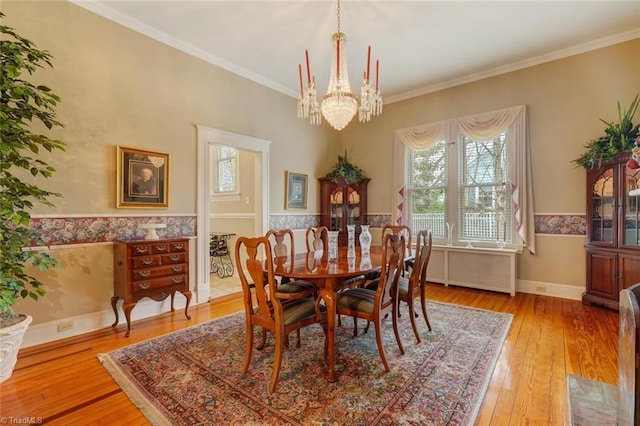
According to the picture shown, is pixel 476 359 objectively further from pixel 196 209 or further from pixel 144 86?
pixel 144 86

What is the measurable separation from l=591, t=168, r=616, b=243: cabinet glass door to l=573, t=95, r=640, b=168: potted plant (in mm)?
199

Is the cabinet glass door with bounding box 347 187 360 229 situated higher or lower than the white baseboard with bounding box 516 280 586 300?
higher

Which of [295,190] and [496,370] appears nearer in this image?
[496,370]

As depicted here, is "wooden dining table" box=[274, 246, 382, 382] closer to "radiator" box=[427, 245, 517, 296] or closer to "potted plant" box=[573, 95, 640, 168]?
"radiator" box=[427, 245, 517, 296]

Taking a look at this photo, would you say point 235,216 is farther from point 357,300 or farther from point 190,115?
point 357,300

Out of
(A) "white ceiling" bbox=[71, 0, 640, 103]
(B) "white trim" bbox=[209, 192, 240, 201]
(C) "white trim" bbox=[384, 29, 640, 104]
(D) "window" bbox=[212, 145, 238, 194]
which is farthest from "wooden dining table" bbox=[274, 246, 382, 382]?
(C) "white trim" bbox=[384, 29, 640, 104]

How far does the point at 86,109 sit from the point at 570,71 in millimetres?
5843

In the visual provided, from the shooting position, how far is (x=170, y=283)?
10.4ft

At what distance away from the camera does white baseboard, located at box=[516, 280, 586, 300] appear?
3889 mm

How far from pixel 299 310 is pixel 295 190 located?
3280mm

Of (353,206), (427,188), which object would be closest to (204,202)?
(353,206)

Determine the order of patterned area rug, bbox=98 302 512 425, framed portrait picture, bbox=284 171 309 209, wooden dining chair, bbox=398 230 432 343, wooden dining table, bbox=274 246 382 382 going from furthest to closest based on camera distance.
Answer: framed portrait picture, bbox=284 171 309 209 → wooden dining chair, bbox=398 230 432 343 → wooden dining table, bbox=274 246 382 382 → patterned area rug, bbox=98 302 512 425

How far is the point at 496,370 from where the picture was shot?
2.22m

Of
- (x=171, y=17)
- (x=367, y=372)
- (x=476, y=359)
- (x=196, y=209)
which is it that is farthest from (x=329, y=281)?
(x=171, y=17)
